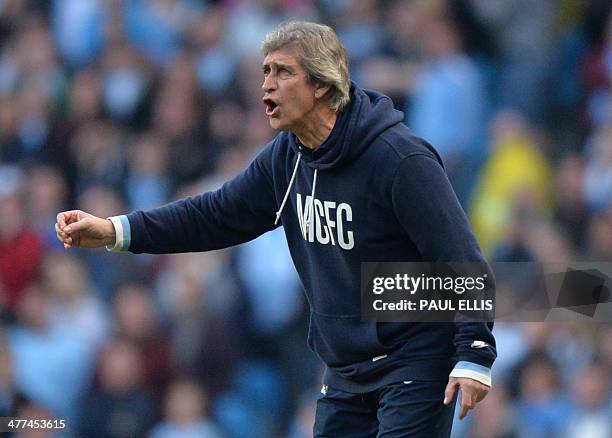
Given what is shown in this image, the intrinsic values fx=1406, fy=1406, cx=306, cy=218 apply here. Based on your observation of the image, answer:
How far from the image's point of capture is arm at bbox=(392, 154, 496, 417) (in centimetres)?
445

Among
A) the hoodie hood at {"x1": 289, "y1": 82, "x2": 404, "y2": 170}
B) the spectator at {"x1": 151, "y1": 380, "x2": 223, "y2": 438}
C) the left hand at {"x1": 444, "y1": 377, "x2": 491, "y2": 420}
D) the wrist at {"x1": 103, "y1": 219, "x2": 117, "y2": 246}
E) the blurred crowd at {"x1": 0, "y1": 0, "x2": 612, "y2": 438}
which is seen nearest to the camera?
the left hand at {"x1": 444, "y1": 377, "x2": 491, "y2": 420}

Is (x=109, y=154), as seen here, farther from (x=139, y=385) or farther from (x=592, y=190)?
(x=592, y=190)

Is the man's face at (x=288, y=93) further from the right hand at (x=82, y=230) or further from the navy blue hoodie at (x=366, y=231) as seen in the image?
the right hand at (x=82, y=230)

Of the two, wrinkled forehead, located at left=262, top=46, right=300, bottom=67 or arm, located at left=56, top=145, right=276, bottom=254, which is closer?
wrinkled forehead, located at left=262, top=46, right=300, bottom=67

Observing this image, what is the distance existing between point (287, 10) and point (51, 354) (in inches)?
114

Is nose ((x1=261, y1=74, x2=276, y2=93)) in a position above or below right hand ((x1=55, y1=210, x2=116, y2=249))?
above

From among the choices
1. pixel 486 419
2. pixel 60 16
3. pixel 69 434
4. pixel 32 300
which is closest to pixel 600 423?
pixel 486 419

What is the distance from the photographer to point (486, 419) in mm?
7672

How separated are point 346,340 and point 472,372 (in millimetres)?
534

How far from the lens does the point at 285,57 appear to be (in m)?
4.82

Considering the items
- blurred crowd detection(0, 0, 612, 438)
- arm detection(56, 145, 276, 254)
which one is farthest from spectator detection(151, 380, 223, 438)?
arm detection(56, 145, 276, 254)

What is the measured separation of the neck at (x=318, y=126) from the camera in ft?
15.8

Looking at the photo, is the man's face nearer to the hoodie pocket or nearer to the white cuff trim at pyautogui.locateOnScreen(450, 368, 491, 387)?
the hoodie pocket

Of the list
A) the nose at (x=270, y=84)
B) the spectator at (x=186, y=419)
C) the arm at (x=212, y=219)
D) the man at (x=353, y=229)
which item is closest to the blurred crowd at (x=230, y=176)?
the spectator at (x=186, y=419)
